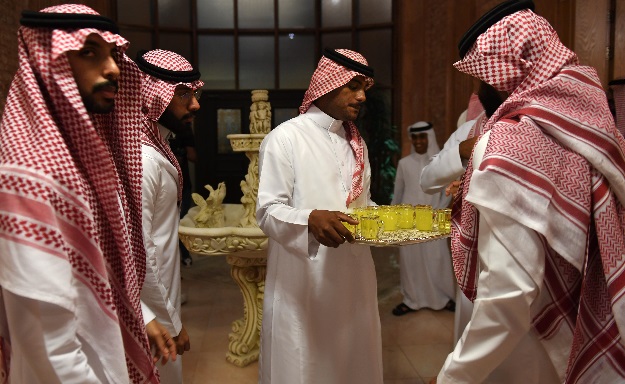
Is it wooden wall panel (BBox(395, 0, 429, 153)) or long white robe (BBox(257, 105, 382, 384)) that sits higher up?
wooden wall panel (BBox(395, 0, 429, 153))

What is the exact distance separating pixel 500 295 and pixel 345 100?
58.4 inches

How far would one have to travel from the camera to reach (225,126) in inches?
341

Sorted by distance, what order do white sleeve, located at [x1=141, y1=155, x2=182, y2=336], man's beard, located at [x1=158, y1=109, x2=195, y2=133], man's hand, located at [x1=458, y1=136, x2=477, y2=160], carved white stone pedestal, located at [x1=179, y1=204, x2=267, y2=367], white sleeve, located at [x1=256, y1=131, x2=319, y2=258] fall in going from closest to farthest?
white sleeve, located at [x1=141, y1=155, x2=182, y2=336] < white sleeve, located at [x1=256, y1=131, x2=319, y2=258] < man's hand, located at [x1=458, y1=136, x2=477, y2=160] < man's beard, located at [x1=158, y1=109, x2=195, y2=133] < carved white stone pedestal, located at [x1=179, y1=204, x2=267, y2=367]

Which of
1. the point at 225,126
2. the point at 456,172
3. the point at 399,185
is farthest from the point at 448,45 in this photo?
the point at 456,172

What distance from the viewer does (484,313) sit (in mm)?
1349

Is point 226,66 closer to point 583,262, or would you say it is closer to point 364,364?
point 364,364

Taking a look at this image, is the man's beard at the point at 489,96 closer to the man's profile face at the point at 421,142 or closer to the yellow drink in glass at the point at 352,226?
the yellow drink in glass at the point at 352,226

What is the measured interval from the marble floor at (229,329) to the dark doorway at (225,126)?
2561 millimetres

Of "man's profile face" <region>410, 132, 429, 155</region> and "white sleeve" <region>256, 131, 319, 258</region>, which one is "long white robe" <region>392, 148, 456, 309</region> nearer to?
"man's profile face" <region>410, 132, 429, 155</region>

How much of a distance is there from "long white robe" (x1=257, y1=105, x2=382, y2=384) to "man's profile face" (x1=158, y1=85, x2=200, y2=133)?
0.46 m

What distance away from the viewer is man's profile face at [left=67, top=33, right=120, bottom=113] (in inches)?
53.2

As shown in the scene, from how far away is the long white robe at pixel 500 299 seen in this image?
132 centimetres

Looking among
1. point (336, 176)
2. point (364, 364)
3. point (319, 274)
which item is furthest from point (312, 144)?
point (364, 364)

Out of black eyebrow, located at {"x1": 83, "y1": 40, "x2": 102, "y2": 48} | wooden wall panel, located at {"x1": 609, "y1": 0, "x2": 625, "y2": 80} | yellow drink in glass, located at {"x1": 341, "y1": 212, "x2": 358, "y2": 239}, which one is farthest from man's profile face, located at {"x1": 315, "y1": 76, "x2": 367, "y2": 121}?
wooden wall panel, located at {"x1": 609, "y1": 0, "x2": 625, "y2": 80}
